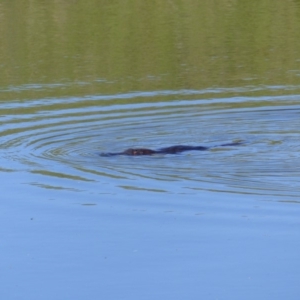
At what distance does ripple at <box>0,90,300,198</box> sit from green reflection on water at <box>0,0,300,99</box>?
7.65ft

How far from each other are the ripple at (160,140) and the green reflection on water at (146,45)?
233 cm

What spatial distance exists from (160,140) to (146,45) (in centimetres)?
1469

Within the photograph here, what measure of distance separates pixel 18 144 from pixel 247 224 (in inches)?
244

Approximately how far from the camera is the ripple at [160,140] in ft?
42.4

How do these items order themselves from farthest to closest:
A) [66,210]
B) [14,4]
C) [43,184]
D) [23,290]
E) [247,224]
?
[14,4]
[43,184]
[66,210]
[247,224]
[23,290]

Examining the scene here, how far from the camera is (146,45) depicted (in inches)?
1203

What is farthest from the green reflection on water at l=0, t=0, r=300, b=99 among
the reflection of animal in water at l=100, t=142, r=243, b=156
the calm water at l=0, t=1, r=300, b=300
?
the reflection of animal in water at l=100, t=142, r=243, b=156

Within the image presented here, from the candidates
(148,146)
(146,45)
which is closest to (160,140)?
(148,146)

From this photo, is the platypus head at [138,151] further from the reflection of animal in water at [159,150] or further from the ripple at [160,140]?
the ripple at [160,140]

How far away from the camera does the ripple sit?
12.9 metres

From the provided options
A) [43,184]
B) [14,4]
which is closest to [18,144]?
[43,184]

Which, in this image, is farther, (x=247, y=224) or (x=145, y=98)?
(x=145, y=98)

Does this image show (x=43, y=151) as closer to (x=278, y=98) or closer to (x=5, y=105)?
(x=5, y=105)

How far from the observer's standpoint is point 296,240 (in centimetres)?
1003
